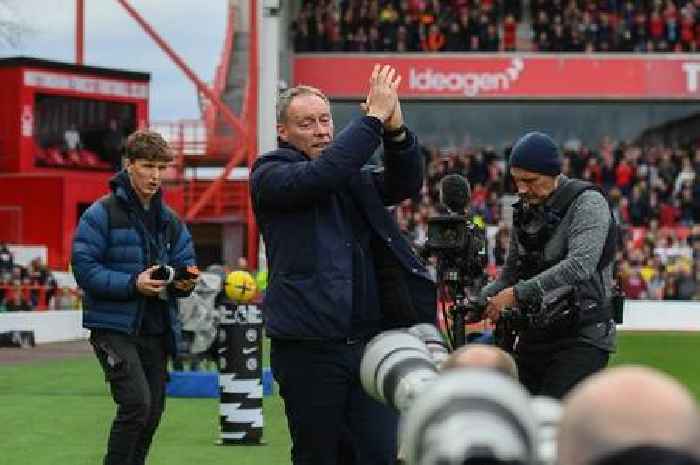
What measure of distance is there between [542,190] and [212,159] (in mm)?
41536

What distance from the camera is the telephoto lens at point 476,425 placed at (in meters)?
1.61

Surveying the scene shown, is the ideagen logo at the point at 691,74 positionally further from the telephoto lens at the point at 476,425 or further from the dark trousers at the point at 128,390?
the telephoto lens at the point at 476,425

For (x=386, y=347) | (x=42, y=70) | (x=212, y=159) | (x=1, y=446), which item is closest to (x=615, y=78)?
(x=212, y=159)

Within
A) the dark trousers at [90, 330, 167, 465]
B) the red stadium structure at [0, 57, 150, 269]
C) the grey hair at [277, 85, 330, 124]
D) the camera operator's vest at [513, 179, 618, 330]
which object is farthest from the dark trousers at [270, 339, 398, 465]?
the red stadium structure at [0, 57, 150, 269]

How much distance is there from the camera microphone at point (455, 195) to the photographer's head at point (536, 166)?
4.55 ft

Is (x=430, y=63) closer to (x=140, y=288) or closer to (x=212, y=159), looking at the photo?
(x=212, y=159)

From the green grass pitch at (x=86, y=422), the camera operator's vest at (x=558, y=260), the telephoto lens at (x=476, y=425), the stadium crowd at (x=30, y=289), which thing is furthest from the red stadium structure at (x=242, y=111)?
the telephoto lens at (x=476, y=425)

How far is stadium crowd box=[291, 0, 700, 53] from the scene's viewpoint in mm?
46625

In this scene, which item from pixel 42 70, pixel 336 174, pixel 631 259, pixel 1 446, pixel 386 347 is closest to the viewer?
pixel 386 347

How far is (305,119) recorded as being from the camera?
5.88 metres

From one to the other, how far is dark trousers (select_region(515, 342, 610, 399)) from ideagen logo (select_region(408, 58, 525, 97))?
40098 mm

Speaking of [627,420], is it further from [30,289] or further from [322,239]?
[30,289]

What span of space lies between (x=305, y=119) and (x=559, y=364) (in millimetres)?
1582

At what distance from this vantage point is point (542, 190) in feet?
22.3
